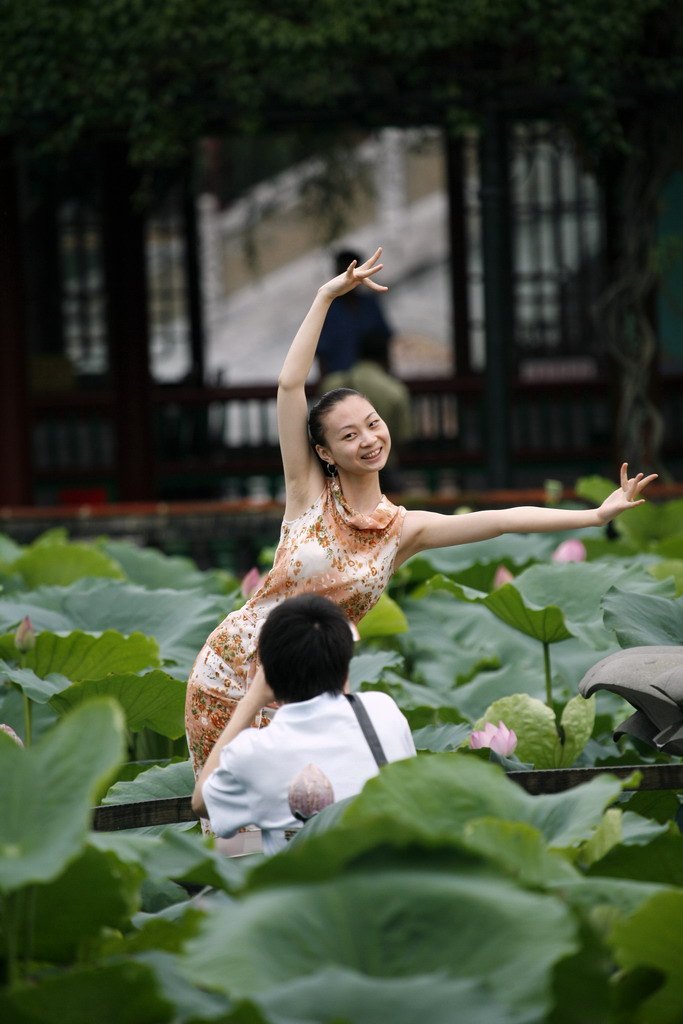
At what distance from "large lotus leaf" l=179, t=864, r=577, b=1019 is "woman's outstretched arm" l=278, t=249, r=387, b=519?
106 cm

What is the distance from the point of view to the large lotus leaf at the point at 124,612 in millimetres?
3672

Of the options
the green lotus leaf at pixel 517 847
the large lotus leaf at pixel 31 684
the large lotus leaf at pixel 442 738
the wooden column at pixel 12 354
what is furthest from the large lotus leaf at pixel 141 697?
the wooden column at pixel 12 354

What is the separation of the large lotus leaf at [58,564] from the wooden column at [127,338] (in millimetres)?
4178

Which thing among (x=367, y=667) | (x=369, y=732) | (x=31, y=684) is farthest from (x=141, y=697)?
(x=369, y=732)

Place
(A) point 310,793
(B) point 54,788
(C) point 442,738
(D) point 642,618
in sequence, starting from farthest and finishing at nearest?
1. (D) point 642,618
2. (C) point 442,738
3. (A) point 310,793
4. (B) point 54,788

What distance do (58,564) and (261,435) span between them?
481 cm

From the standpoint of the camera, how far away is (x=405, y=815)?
6.07 ft

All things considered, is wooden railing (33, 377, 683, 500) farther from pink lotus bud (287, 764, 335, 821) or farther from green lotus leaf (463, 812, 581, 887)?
green lotus leaf (463, 812, 581, 887)

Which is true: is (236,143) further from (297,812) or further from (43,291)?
(297,812)

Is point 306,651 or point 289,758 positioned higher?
point 306,651

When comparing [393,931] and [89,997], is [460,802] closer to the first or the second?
[393,931]

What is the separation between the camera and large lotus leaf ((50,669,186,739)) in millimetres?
2938

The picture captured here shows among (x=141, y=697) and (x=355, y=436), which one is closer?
(x=355, y=436)

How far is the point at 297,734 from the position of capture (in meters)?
2.02
